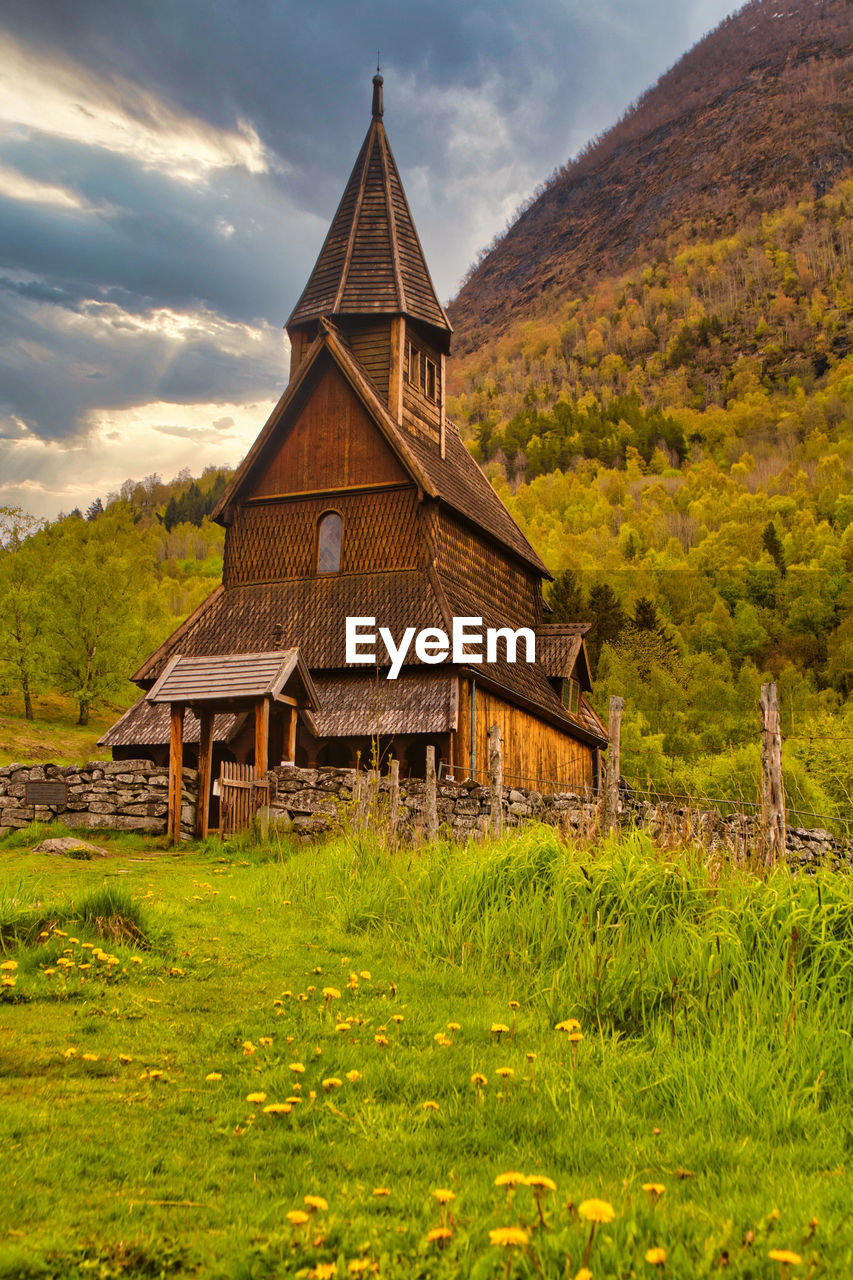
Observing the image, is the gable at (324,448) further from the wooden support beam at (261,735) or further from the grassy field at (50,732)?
the grassy field at (50,732)

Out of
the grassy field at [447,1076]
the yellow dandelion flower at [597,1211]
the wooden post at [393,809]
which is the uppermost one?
the wooden post at [393,809]

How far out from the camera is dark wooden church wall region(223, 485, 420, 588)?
2658 centimetres

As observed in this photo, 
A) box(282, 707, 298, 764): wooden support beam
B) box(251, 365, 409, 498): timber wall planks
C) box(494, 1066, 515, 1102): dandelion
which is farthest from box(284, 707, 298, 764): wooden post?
box(494, 1066, 515, 1102): dandelion

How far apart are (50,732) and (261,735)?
3836cm

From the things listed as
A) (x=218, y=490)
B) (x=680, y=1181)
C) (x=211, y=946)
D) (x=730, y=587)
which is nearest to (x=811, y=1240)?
(x=680, y=1181)

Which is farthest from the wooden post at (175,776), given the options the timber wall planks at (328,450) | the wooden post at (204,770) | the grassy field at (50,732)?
the grassy field at (50,732)

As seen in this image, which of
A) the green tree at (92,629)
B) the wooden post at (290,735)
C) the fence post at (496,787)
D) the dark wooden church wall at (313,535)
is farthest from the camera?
the green tree at (92,629)

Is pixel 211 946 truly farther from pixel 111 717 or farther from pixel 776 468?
pixel 776 468

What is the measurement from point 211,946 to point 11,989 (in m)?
2.07

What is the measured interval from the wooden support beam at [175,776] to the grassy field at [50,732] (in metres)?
21.7

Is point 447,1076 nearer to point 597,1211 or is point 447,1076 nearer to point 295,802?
point 597,1211

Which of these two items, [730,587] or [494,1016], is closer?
[494,1016]

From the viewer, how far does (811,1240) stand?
A: 358cm

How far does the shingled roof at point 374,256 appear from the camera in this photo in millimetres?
30266
